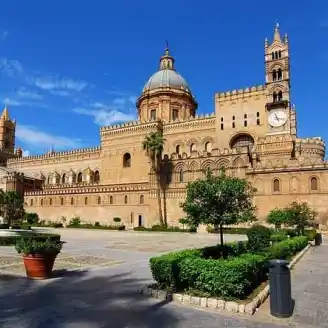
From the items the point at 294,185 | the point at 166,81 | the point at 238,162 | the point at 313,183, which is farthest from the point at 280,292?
the point at 166,81

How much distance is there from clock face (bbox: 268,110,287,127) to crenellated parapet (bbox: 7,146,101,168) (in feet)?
93.4

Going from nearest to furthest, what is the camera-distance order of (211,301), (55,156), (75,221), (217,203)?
1. (211,301)
2. (217,203)
3. (75,221)
4. (55,156)

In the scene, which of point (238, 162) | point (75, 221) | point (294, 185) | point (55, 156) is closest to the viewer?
point (294, 185)

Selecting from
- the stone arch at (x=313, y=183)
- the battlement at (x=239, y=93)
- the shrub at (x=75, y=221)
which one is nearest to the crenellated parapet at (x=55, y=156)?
the shrub at (x=75, y=221)

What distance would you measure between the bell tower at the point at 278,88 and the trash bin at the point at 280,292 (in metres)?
36.5

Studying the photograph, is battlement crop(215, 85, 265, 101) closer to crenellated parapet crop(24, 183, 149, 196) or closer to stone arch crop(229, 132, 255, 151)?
stone arch crop(229, 132, 255, 151)

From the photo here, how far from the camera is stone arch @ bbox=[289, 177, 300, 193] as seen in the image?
1422 inches

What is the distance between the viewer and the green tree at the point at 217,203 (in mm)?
10859

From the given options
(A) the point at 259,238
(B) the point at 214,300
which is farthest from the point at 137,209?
(B) the point at 214,300

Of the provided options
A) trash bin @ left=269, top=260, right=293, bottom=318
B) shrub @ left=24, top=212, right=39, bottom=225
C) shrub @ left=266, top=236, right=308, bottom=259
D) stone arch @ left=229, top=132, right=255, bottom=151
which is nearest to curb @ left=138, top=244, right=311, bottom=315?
trash bin @ left=269, top=260, right=293, bottom=318

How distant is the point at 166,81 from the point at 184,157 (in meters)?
17.1

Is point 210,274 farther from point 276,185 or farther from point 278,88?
point 278,88

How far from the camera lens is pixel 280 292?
674cm

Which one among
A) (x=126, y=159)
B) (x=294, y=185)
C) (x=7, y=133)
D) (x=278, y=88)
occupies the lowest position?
(x=294, y=185)
